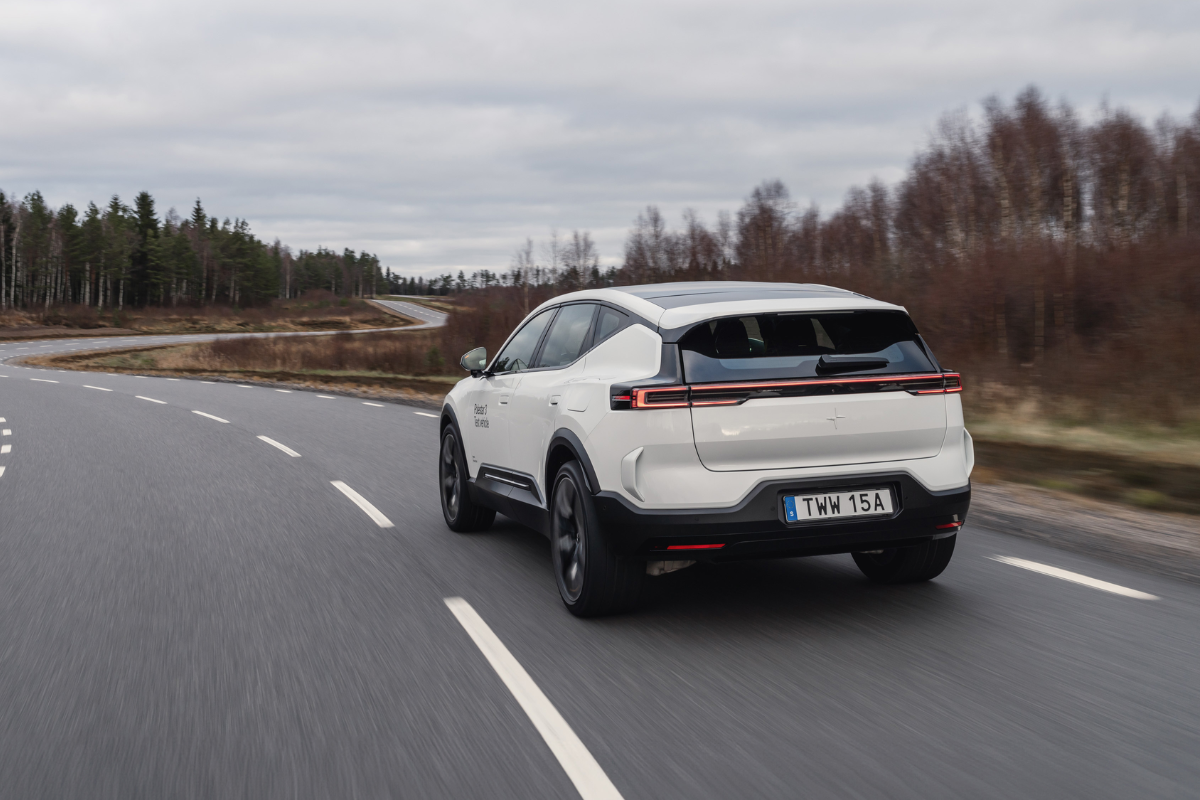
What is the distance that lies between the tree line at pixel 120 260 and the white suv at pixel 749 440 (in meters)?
105

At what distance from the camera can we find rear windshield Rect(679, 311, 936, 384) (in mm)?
4859

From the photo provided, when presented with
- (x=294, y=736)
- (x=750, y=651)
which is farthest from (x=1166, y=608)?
(x=294, y=736)

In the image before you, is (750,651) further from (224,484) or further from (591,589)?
(224,484)

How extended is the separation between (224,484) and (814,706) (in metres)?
7.85

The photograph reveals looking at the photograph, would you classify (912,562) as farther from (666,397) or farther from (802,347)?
(666,397)

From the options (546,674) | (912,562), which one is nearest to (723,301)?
(912,562)

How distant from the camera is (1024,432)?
13648mm

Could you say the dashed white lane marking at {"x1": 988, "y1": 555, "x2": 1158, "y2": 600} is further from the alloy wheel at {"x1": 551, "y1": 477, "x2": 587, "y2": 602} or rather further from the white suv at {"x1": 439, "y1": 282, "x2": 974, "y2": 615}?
the alloy wheel at {"x1": 551, "y1": 477, "x2": 587, "y2": 602}

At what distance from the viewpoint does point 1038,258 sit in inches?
961

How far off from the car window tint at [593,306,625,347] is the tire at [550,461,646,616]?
74 cm

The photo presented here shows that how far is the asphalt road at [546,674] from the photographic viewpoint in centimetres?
329

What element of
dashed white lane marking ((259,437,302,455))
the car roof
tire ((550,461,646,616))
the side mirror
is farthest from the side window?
dashed white lane marking ((259,437,302,455))

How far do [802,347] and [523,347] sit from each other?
2.53 metres

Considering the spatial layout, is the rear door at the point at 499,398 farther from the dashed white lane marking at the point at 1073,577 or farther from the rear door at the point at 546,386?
the dashed white lane marking at the point at 1073,577
